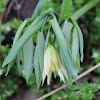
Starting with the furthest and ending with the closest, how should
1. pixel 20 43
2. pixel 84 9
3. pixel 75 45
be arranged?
1. pixel 84 9
2. pixel 75 45
3. pixel 20 43

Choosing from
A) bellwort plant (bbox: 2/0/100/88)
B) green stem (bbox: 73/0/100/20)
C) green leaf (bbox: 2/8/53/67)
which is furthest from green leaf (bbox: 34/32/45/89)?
green stem (bbox: 73/0/100/20)

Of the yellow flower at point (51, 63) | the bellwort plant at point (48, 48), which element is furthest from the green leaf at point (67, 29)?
the yellow flower at point (51, 63)

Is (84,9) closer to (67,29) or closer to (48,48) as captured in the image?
(67,29)

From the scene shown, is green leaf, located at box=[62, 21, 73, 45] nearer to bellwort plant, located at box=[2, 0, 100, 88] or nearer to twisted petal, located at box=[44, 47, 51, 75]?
bellwort plant, located at box=[2, 0, 100, 88]

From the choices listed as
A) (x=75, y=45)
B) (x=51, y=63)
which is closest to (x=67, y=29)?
(x=75, y=45)

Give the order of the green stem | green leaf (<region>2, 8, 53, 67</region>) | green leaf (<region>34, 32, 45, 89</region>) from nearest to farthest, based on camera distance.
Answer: green leaf (<region>2, 8, 53, 67</region>) → green leaf (<region>34, 32, 45, 89</region>) → the green stem

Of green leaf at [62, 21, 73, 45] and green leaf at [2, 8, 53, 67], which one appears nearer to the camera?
green leaf at [2, 8, 53, 67]

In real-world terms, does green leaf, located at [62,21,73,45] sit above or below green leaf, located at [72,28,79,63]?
above

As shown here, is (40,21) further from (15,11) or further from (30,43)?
(15,11)

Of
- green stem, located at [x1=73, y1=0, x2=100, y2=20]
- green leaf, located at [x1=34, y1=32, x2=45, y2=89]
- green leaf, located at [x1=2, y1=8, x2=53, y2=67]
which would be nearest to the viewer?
green leaf, located at [x1=2, y1=8, x2=53, y2=67]

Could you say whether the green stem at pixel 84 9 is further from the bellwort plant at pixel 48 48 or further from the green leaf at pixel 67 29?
the green leaf at pixel 67 29

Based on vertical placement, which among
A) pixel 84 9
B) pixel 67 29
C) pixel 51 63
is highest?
pixel 84 9

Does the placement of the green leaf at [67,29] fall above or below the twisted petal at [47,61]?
above
